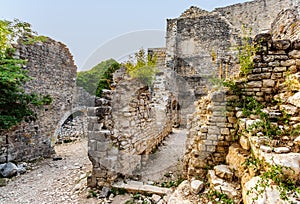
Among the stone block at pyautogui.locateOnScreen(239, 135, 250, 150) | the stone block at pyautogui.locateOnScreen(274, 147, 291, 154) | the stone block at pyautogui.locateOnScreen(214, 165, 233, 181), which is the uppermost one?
the stone block at pyautogui.locateOnScreen(274, 147, 291, 154)

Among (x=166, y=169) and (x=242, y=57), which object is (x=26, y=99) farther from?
(x=242, y=57)

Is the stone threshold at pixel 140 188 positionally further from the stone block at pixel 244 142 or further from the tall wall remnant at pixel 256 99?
the stone block at pixel 244 142

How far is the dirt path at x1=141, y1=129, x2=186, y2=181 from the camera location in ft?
14.7

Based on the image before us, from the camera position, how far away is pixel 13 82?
554 centimetres

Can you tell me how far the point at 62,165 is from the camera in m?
6.06

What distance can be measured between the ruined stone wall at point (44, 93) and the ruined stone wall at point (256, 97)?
5839 millimetres

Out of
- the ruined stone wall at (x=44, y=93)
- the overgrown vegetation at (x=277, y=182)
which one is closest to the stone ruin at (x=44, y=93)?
the ruined stone wall at (x=44, y=93)

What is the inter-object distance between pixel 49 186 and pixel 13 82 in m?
3.38

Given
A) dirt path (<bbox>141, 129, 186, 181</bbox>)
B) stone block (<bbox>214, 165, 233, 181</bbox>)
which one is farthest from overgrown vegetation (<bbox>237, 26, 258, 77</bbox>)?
dirt path (<bbox>141, 129, 186, 181</bbox>)

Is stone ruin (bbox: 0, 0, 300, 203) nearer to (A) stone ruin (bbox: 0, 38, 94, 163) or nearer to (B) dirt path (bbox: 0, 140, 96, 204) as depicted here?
(A) stone ruin (bbox: 0, 38, 94, 163)

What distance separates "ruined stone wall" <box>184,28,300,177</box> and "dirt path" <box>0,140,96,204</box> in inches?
94.4

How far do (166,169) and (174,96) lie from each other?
6323 millimetres

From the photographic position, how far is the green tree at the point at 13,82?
5.21 meters

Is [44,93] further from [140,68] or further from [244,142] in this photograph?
[244,142]
